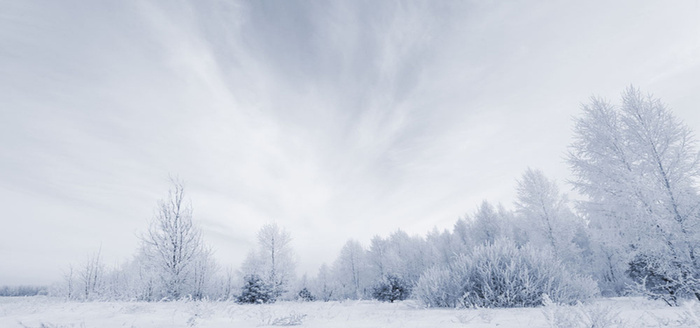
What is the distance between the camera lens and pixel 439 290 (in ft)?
28.9

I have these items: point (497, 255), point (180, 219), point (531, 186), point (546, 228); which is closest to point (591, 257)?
point (546, 228)

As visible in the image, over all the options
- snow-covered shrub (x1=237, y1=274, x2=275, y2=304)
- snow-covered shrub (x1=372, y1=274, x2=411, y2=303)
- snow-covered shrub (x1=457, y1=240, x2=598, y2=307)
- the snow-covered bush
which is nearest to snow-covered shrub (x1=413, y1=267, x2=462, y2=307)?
the snow-covered bush

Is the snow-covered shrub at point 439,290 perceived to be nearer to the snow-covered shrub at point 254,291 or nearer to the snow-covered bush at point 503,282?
the snow-covered bush at point 503,282

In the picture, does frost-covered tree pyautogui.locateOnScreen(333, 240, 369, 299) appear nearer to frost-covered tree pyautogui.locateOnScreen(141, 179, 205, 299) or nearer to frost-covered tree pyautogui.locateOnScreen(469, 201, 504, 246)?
frost-covered tree pyautogui.locateOnScreen(469, 201, 504, 246)

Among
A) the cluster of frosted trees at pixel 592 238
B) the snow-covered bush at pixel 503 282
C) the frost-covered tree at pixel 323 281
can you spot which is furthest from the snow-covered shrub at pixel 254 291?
the frost-covered tree at pixel 323 281

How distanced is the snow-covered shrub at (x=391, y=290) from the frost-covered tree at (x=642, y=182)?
9692mm

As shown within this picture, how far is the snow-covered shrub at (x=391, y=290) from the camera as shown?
57.5 ft

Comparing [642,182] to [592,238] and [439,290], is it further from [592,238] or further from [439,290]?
[439,290]

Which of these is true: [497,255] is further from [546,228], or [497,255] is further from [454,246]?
[454,246]

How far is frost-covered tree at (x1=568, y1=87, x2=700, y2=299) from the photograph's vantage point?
9.77m

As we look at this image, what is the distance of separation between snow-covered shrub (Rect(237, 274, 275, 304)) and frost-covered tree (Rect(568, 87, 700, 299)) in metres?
15.8

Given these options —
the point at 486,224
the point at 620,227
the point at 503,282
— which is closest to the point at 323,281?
the point at 486,224

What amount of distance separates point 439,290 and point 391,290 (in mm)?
9436

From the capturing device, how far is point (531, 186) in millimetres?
23953
